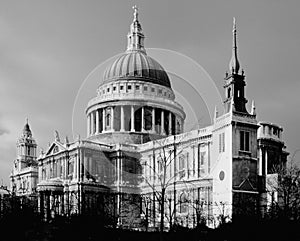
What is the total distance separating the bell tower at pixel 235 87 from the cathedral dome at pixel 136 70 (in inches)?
1327

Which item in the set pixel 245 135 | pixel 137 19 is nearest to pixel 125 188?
pixel 245 135

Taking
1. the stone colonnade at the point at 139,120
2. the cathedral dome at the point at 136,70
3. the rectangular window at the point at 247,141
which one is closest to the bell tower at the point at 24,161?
the stone colonnade at the point at 139,120

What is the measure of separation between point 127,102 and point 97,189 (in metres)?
20.3

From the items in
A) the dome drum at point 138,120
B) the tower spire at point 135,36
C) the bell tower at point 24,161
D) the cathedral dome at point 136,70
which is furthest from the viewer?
the bell tower at point 24,161

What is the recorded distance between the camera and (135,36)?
117500mm

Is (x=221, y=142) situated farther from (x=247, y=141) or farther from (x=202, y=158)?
(x=202, y=158)

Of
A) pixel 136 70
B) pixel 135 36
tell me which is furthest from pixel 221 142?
pixel 135 36

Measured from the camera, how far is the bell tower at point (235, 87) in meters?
74.6

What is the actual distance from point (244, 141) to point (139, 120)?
35265 mm

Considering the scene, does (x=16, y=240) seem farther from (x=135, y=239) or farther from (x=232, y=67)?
(x=232, y=67)

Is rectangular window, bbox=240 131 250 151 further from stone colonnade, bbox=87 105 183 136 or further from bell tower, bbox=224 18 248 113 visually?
stone colonnade, bbox=87 105 183 136

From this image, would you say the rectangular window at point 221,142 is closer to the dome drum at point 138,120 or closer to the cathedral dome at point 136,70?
the dome drum at point 138,120

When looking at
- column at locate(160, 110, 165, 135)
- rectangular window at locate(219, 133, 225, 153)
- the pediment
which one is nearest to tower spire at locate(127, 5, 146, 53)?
column at locate(160, 110, 165, 135)

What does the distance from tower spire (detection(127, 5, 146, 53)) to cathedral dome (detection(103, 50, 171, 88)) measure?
325 centimetres
